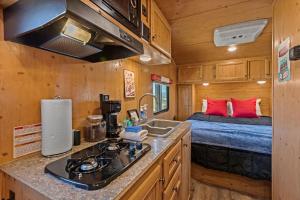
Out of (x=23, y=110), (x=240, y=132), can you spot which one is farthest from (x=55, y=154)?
(x=240, y=132)

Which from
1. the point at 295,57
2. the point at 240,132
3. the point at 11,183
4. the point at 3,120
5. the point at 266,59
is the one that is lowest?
the point at 240,132

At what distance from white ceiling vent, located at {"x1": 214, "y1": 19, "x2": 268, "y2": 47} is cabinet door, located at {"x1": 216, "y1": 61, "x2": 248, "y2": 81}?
111 cm

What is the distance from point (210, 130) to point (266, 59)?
83.0 inches

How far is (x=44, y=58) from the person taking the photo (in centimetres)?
93

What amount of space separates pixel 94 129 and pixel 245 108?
11.1ft

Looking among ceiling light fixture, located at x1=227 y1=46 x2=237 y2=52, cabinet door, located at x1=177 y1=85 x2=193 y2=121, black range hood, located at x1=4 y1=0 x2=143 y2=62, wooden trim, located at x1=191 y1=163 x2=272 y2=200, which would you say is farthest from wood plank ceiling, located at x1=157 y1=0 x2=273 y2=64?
wooden trim, located at x1=191 y1=163 x2=272 y2=200

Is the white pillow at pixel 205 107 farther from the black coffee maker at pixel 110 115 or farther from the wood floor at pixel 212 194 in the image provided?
the black coffee maker at pixel 110 115

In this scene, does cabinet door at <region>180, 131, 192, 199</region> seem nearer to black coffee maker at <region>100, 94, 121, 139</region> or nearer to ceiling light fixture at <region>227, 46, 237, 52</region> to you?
black coffee maker at <region>100, 94, 121, 139</region>

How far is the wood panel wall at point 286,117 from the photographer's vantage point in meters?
0.97

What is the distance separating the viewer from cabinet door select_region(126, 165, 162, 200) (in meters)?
0.68

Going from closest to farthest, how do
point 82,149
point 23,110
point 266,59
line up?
point 23,110
point 82,149
point 266,59

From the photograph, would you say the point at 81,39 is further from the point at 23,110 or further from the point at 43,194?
the point at 43,194

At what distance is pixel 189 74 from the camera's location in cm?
391


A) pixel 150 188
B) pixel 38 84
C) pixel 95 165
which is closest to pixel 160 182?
pixel 150 188
